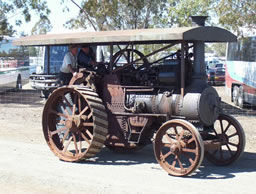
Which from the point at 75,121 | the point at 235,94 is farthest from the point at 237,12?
the point at 75,121

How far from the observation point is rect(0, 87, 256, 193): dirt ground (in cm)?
671

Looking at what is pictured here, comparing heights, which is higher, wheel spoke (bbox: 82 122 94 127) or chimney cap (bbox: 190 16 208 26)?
chimney cap (bbox: 190 16 208 26)

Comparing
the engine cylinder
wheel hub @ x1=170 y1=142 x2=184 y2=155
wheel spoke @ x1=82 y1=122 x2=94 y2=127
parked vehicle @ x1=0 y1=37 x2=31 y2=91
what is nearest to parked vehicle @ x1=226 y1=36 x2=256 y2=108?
the engine cylinder

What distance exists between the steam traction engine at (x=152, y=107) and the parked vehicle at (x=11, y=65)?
1501 centimetres

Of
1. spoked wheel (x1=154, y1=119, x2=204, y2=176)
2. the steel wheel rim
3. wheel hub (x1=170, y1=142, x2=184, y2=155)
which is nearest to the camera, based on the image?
spoked wheel (x1=154, y1=119, x2=204, y2=176)

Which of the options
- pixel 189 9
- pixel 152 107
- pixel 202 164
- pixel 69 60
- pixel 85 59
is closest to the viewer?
pixel 152 107

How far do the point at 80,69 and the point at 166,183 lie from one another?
9.27ft

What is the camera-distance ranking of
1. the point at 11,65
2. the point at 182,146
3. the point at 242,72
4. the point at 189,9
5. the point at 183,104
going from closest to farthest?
1. the point at 182,146
2. the point at 183,104
3. the point at 189,9
4. the point at 242,72
5. the point at 11,65

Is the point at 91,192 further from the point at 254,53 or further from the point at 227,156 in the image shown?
the point at 254,53

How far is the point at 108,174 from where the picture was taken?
749 centimetres

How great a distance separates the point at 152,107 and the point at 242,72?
11.0 meters

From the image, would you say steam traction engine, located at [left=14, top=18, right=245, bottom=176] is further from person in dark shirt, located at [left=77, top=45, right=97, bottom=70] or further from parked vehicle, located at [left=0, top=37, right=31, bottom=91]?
parked vehicle, located at [left=0, top=37, right=31, bottom=91]

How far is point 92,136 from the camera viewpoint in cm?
796

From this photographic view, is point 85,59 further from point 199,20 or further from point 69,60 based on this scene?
point 199,20
